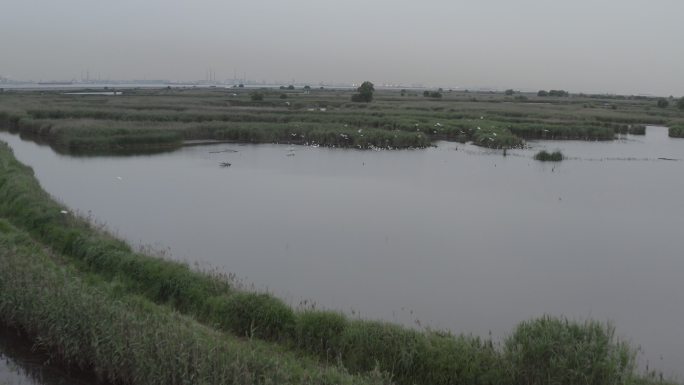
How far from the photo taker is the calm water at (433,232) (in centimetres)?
697

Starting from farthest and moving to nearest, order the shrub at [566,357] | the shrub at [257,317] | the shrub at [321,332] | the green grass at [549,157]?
the green grass at [549,157] < the shrub at [257,317] < the shrub at [321,332] < the shrub at [566,357]

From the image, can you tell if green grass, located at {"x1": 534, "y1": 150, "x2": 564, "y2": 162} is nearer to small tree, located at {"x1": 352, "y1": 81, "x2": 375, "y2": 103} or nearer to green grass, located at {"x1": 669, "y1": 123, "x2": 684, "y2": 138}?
green grass, located at {"x1": 669, "y1": 123, "x2": 684, "y2": 138}

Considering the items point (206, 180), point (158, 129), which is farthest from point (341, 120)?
point (206, 180)

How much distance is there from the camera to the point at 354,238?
31.7 ft

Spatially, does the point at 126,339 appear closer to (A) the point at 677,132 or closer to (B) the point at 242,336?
(B) the point at 242,336

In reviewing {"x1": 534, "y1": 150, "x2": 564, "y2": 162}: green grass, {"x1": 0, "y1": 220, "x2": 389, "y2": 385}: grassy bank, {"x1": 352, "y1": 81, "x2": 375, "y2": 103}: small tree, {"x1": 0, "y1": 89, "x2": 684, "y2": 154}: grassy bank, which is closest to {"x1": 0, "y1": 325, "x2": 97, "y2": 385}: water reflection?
{"x1": 0, "y1": 220, "x2": 389, "y2": 385}: grassy bank

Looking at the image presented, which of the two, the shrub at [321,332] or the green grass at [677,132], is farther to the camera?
the green grass at [677,132]

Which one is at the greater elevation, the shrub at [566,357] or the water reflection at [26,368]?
the shrub at [566,357]

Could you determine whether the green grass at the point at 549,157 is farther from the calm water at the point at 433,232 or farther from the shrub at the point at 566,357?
the shrub at the point at 566,357

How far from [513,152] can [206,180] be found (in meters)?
11.9

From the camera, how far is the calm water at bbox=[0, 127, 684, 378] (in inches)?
275

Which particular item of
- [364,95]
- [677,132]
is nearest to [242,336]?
[677,132]

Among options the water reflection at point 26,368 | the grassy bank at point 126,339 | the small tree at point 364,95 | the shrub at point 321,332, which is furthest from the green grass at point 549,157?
the small tree at point 364,95

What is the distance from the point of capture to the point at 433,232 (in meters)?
10.1
